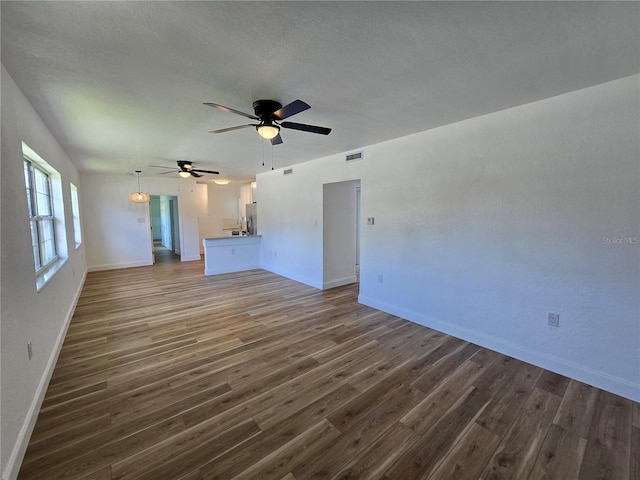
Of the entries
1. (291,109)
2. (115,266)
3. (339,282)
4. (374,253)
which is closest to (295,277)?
(339,282)

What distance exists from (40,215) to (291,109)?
3.23 metres

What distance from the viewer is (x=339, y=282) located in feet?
18.9

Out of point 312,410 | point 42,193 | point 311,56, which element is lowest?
point 312,410

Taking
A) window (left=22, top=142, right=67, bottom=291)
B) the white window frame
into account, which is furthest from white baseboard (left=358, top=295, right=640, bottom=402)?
the white window frame

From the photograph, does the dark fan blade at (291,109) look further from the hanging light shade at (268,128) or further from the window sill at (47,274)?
the window sill at (47,274)

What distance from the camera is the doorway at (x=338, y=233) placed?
5441 mm

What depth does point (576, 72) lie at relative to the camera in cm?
211

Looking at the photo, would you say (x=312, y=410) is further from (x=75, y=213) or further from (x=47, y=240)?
(x=75, y=213)

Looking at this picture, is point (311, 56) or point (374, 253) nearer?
point (311, 56)

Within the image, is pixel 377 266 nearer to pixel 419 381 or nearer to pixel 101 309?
pixel 419 381

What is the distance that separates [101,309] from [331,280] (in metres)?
3.92

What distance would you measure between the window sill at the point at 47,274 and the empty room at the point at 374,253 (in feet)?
0.17

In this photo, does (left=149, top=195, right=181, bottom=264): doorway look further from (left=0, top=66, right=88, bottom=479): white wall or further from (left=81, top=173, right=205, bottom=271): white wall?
(left=0, top=66, right=88, bottom=479): white wall

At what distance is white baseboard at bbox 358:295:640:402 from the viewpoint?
7.58 feet
